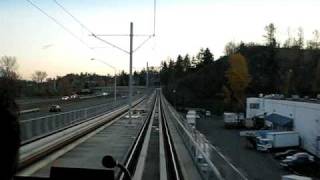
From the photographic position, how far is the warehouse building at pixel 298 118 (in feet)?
195

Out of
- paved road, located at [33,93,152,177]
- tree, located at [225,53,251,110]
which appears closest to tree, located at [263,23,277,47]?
tree, located at [225,53,251,110]

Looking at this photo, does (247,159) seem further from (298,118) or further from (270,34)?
(270,34)

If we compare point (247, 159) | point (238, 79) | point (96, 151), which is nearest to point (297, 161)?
point (247, 159)

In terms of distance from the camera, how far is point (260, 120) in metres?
93.1

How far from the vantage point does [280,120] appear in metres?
76.2

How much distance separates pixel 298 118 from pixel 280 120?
847 cm

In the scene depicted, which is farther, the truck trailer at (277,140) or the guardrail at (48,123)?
the truck trailer at (277,140)

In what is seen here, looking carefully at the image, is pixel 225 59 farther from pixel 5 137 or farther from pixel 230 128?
pixel 5 137

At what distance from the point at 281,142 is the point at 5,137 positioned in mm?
61101

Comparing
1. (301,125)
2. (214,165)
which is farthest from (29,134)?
(301,125)

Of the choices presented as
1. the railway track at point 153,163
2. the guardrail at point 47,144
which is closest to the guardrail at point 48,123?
the guardrail at point 47,144

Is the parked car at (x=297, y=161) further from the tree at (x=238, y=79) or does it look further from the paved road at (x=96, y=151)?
the tree at (x=238, y=79)

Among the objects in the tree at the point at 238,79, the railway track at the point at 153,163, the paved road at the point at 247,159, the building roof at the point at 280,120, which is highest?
the tree at the point at 238,79

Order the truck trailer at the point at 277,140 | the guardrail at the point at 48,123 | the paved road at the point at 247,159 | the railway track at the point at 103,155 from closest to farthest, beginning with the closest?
the railway track at the point at 103,155 → the guardrail at the point at 48,123 → the paved road at the point at 247,159 → the truck trailer at the point at 277,140
